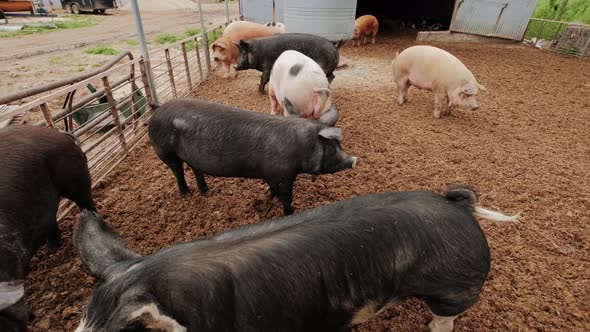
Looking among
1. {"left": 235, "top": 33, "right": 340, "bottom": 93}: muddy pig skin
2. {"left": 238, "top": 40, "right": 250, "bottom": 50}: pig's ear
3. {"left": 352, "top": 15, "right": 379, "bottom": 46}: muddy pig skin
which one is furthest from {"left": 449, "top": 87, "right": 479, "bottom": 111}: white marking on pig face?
{"left": 352, "top": 15, "right": 379, "bottom": 46}: muddy pig skin

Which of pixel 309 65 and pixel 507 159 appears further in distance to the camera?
pixel 309 65

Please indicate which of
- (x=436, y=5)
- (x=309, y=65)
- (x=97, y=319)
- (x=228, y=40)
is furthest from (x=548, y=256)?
(x=436, y=5)

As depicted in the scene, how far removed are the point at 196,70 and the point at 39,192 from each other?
27.9 ft

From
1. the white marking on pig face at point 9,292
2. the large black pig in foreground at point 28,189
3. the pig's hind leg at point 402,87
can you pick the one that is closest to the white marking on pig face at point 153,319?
the white marking on pig face at point 9,292

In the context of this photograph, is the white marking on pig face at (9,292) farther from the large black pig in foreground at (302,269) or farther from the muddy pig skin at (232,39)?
the muddy pig skin at (232,39)

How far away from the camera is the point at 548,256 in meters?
2.88

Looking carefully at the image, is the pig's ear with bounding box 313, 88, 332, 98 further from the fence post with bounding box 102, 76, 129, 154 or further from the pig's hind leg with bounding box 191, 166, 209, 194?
the fence post with bounding box 102, 76, 129, 154

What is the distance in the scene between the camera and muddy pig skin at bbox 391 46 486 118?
5.55 m

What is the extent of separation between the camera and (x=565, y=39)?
36.2ft

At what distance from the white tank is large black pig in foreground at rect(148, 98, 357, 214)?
6337 mm

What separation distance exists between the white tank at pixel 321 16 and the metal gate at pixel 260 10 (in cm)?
583

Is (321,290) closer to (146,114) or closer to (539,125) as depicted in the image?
(146,114)

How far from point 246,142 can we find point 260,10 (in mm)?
13333

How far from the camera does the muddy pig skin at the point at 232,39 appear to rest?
885 cm
